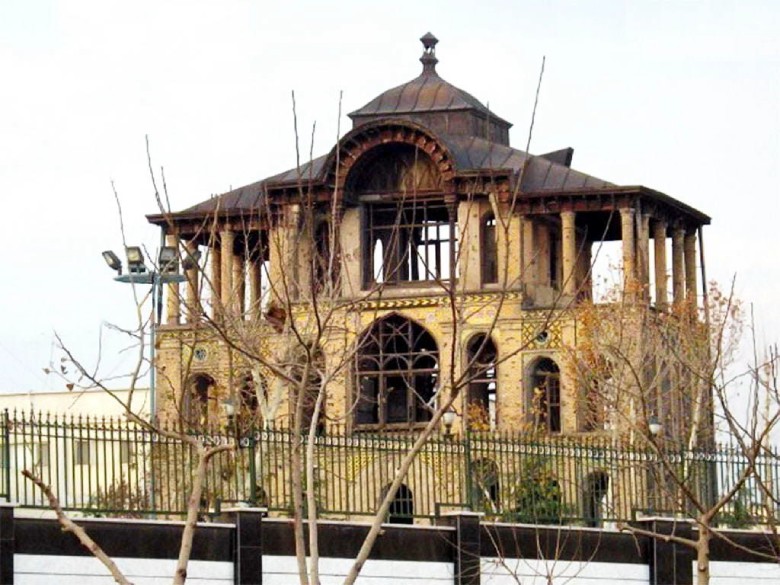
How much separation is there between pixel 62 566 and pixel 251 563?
2.75m

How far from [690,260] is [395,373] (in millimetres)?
10473

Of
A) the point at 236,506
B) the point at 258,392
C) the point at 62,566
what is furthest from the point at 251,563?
the point at 258,392

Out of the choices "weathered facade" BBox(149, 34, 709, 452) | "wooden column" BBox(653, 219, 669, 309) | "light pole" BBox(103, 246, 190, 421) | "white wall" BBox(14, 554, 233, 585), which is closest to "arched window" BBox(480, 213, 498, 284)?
"weathered facade" BBox(149, 34, 709, 452)

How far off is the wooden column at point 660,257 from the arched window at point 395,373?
21.5 feet

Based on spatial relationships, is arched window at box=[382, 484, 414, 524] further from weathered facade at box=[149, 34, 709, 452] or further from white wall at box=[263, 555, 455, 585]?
weathered facade at box=[149, 34, 709, 452]

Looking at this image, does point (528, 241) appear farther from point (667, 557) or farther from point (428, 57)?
point (667, 557)

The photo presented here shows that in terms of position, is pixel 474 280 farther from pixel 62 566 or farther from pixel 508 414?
pixel 62 566

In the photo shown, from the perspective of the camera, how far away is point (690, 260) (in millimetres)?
73812

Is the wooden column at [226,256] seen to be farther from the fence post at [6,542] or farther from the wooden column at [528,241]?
the fence post at [6,542]

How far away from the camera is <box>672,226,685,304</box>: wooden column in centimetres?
7138

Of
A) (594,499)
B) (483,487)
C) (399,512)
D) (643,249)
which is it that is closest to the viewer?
(483,487)

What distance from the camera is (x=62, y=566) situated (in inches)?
1176

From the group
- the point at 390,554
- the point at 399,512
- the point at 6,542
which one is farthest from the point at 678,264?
the point at 6,542

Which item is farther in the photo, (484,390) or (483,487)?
(484,390)
